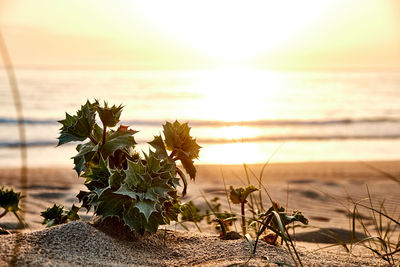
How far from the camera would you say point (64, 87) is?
97.9ft

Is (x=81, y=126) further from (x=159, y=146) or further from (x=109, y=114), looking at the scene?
(x=159, y=146)

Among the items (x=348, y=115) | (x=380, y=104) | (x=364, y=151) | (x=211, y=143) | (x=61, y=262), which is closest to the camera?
(x=61, y=262)

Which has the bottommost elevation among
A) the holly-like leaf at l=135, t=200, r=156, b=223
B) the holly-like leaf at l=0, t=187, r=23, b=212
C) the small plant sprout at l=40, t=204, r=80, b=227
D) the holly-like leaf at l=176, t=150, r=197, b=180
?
the small plant sprout at l=40, t=204, r=80, b=227

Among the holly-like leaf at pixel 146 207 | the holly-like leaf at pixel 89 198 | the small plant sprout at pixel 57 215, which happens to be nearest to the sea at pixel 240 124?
the small plant sprout at pixel 57 215

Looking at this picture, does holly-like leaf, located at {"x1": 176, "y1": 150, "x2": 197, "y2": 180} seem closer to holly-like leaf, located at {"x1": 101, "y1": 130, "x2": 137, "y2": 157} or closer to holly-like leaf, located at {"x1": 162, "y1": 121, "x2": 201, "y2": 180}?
holly-like leaf, located at {"x1": 162, "y1": 121, "x2": 201, "y2": 180}

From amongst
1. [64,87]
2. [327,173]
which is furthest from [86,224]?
[64,87]

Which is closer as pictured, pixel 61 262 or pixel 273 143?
pixel 61 262

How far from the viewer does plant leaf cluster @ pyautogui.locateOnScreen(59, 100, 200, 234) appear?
1.93m

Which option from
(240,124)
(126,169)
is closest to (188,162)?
(126,169)

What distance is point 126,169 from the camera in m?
2.12

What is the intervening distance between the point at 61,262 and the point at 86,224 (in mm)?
352

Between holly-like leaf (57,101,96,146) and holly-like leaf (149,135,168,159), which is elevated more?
holly-like leaf (57,101,96,146)

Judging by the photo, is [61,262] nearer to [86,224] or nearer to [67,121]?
[86,224]

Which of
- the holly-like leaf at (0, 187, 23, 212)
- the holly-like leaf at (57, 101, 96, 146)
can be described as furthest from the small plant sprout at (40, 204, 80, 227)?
the holly-like leaf at (57, 101, 96, 146)
